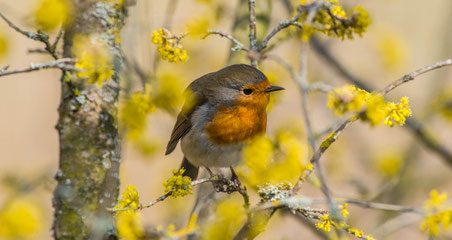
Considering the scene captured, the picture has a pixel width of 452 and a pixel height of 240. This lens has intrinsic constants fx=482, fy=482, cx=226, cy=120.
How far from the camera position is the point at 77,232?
2555 mm

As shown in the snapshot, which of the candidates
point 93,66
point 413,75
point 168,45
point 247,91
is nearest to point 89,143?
point 93,66

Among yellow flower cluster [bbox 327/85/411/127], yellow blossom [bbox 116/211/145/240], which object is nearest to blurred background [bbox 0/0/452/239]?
yellow flower cluster [bbox 327/85/411/127]

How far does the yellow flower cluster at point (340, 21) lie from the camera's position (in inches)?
97.2

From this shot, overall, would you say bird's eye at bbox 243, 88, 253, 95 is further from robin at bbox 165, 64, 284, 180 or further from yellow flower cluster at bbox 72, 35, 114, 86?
yellow flower cluster at bbox 72, 35, 114, 86

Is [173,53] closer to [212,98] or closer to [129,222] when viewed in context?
[129,222]

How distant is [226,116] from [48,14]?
163 cm

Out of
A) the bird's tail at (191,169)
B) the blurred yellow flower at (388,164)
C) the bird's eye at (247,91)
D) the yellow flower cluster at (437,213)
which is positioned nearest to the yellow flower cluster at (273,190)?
the yellow flower cluster at (437,213)

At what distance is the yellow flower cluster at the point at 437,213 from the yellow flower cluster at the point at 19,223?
10.4 ft

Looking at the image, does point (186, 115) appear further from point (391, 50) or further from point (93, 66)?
point (391, 50)

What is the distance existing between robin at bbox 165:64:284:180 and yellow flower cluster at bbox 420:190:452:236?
171cm

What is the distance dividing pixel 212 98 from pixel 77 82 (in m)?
1.24

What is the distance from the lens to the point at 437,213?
1.67m

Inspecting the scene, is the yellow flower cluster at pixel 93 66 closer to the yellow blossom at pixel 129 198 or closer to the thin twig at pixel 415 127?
the yellow blossom at pixel 129 198

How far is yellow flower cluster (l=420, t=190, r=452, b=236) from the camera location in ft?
5.52
